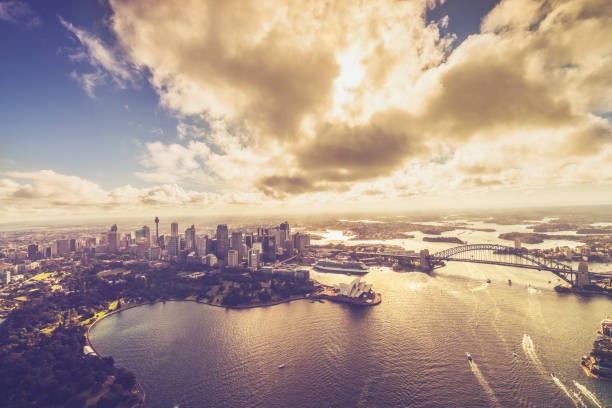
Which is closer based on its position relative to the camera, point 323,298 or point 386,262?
point 323,298

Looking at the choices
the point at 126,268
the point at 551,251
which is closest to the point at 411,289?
the point at 551,251

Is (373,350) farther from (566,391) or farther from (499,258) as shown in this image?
(499,258)

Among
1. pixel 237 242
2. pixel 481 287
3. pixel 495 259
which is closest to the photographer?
pixel 481 287

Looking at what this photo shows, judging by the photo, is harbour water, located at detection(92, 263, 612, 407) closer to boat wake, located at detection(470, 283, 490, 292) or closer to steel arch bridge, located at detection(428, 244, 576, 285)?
boat wake, located at detection(470, 283, 490, 292)

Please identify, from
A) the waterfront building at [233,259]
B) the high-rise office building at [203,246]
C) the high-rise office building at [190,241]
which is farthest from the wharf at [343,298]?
the high-rise office building at [190,241]

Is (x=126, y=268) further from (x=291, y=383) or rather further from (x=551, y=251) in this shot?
(x=551, y=251)

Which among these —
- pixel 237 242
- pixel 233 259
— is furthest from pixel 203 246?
pixel 233 259
